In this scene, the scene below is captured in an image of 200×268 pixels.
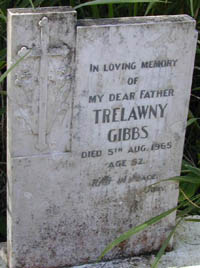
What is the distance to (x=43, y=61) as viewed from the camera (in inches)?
92.8

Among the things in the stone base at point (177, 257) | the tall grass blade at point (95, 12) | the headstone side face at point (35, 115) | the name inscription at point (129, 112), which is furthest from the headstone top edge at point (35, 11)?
the stone base at point (177, 257)

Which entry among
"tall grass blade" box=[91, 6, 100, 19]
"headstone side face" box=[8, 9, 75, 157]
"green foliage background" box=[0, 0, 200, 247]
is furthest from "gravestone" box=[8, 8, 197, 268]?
"tall grass blade" box=[91, 6, 100, 19]

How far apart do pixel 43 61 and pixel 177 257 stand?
45.3 inches

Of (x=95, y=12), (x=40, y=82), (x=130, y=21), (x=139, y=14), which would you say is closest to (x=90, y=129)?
(x=40, y=82)

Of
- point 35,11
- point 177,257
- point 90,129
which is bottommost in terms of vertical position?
point 177,257

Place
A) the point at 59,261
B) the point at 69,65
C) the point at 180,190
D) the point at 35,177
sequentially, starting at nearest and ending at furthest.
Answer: the point at 69,65 < the point at 35,177 < the point at 59,261 < the point at 180,190

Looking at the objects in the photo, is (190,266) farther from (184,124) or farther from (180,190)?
(184,124)

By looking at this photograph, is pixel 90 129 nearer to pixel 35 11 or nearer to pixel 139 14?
pixel 35 11

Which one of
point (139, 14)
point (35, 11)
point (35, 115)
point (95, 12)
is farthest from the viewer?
point (139, 14)

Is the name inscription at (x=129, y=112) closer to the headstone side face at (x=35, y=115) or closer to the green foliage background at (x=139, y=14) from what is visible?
the headstone side face at (x=35, y=115)

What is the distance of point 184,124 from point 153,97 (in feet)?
0.72

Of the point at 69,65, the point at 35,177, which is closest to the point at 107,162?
the point at 35,177

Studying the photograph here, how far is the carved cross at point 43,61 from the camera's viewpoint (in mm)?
2301

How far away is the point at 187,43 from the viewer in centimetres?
254
